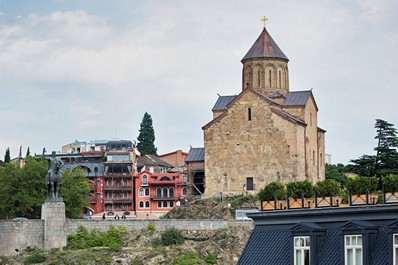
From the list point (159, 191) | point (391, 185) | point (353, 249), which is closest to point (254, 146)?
point (159, 191)

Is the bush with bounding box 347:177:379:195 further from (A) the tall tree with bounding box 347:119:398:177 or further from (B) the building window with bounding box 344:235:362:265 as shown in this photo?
(A) the tall tree with bounding box 347:119:398:177

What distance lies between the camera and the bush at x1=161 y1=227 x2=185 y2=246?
7006 centimetres

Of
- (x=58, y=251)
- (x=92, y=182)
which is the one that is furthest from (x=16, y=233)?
(x=92, y=182)

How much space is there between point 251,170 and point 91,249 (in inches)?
807

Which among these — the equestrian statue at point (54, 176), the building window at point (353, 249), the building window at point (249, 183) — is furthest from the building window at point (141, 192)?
Result: the building window at point (353, 249)

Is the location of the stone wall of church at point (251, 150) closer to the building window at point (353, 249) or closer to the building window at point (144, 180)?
the building window at point (144, 180)

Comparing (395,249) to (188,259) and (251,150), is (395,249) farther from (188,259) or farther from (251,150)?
(251,150)

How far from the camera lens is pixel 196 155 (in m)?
94.7

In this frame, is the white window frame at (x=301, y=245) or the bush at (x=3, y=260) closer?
the white window frame at (x=301, y=245)

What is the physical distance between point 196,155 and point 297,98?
10109mm

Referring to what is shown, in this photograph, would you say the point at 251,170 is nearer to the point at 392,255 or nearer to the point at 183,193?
the point at 183,193

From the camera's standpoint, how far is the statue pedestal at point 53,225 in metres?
67.6

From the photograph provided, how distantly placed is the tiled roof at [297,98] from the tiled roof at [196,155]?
8.65 m

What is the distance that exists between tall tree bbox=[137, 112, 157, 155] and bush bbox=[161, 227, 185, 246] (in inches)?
2624
